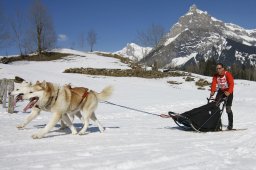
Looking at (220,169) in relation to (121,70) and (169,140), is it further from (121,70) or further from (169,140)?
(121,70)

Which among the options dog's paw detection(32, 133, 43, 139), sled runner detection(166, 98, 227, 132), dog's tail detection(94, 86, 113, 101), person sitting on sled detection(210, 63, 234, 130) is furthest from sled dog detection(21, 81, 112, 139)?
person sitting on sled detection(210, 63, 234, 130)

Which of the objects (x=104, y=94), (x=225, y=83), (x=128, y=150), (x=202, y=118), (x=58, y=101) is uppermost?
(x=225, y=83)

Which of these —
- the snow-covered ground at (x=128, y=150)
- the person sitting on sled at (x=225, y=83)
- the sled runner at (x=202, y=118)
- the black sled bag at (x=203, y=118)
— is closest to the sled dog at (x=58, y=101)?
the snow-covered ground at (x=128, y=150)

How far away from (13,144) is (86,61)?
1443 inches

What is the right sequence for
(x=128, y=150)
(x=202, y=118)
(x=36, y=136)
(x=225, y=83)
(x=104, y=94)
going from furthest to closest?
(x=225, y=83), (x=202, y=118), (x=104, y=94), (x=36, y=136), (x=128, y=150)

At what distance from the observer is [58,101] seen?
751 cm

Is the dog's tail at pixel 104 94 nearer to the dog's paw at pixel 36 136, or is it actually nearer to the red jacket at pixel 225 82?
the dog's paw at pixel 36 136

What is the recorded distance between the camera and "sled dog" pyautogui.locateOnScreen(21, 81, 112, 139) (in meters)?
7.29

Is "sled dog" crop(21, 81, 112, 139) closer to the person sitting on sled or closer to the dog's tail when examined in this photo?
the dog's tail

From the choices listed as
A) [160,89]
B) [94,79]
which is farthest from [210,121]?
[94,79]

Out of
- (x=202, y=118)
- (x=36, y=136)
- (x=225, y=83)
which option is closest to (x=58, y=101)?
(x=36, y=136)

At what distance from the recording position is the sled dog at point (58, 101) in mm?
7289

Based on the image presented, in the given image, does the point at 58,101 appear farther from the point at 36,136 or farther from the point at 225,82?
the point at 225,82

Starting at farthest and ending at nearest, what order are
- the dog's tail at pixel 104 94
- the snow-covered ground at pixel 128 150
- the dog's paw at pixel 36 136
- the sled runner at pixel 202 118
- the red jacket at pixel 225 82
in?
the red jacket at pixel 225 82, the sled runner at pixel 202 118, the dog's tail at pixel 104 94, the dog's paw at pixel 36 136, the snow-covered ground at pixel 128 150
